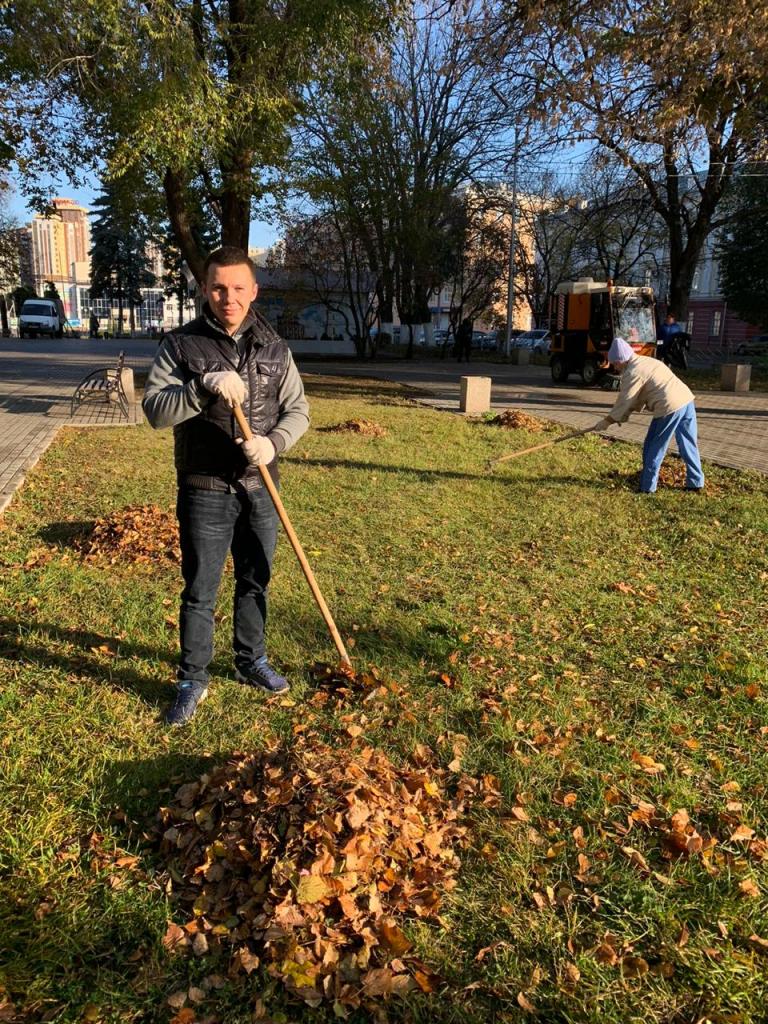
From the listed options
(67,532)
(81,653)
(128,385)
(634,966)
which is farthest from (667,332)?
(634,966)

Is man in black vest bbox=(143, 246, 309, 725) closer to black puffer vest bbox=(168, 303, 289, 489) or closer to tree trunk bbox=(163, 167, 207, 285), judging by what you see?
black puffer vest bbox=(168, 303, 289, 489)

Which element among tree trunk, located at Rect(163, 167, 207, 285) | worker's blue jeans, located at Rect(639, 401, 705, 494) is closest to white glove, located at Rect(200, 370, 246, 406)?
worker's blue jeans, located at Rect(639, 401, 705, 494)

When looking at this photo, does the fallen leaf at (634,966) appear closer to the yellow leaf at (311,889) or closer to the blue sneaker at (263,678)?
the yellow leaf at (311,889)

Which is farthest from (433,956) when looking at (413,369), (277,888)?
(413,369)

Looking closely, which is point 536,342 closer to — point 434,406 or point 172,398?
point 434,406

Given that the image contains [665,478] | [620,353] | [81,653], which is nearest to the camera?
[81,653]

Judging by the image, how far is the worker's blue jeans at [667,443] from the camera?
753 centimetres

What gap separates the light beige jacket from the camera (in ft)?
24.2

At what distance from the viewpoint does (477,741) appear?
10.5 ft

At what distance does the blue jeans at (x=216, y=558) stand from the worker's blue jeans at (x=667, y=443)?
18.0 feet

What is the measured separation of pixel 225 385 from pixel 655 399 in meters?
5.87

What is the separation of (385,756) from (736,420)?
42.3ft

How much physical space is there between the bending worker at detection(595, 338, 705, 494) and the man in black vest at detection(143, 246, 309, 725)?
498 centimetres

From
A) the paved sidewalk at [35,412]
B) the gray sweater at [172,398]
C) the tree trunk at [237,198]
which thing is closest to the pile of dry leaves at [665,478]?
the gray sweater at [172,398]
